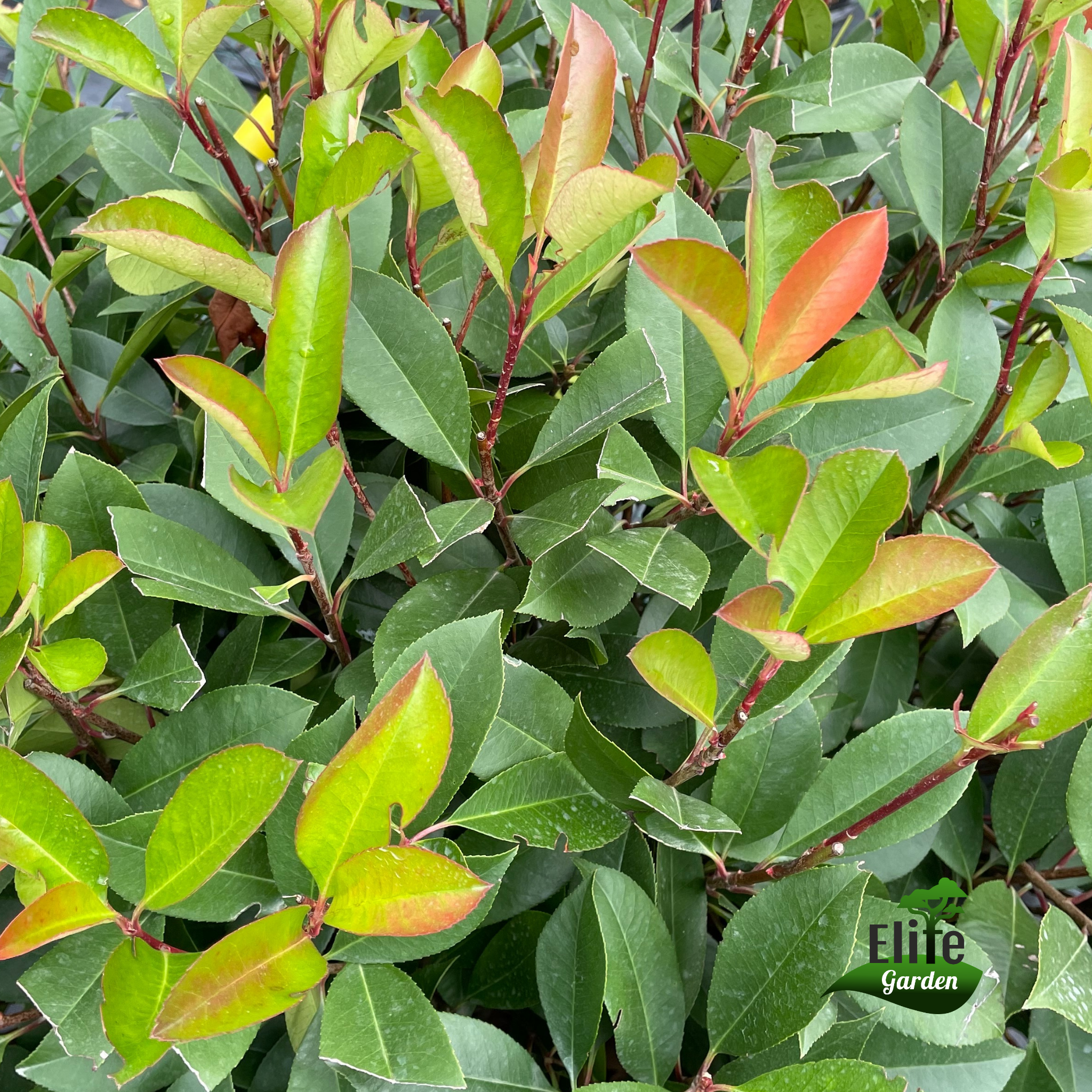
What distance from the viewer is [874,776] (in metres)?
0.57

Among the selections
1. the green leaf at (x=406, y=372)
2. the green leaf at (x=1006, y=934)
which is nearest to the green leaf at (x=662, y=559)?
the green leaf at (x=406, y=372)

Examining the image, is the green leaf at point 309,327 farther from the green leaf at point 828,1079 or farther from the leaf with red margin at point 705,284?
the green leaf at point 828,1079

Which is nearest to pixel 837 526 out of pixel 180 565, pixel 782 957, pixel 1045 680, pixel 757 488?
pixel 757 488

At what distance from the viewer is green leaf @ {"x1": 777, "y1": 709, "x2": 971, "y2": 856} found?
56 centimetres

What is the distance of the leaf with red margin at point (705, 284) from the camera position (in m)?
0.40

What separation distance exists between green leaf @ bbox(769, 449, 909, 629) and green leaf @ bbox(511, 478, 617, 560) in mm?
114

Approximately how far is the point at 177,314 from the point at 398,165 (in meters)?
0.46

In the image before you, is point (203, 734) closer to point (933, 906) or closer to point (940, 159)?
point (933, 906)

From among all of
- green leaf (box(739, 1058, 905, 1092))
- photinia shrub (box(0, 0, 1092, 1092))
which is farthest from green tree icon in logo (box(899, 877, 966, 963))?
green leaf (box(739, 1058, 905, 1092))

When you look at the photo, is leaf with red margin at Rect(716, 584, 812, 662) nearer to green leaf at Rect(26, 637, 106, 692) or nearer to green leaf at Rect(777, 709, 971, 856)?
green leaf at Rect(777, 709, 971, 856)

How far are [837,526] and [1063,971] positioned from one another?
334 mm

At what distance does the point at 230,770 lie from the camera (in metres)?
0.41

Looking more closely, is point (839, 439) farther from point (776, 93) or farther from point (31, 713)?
point (31, 713)

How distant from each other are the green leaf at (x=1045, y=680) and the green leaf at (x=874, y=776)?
0.10m
